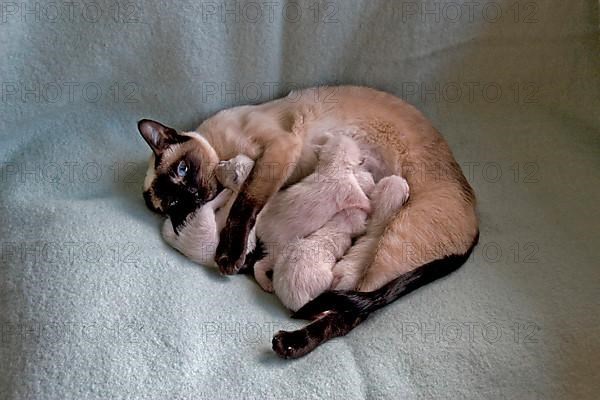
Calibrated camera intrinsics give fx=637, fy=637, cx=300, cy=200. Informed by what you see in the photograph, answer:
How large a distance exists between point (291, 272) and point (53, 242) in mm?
509

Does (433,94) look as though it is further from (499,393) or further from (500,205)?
(499,393)

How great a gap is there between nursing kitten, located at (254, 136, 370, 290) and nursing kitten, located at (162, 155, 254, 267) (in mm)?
100

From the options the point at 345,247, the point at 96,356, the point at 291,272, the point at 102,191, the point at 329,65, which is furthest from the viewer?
the point at 329,65

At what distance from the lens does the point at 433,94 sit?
6.14 ft

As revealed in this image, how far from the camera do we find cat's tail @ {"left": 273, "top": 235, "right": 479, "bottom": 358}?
4.11ft

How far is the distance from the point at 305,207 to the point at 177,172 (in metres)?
0.34

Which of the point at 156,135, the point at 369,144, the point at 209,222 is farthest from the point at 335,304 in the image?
the point at 156,135

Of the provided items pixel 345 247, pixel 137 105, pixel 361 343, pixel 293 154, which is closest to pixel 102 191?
pixel 137 105

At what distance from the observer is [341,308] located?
4.32ft

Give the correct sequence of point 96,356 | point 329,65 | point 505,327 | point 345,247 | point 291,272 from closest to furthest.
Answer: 1. point 96,356
2. point 505,327
3. point 291,272
4. point 345,247
5. point 329,65

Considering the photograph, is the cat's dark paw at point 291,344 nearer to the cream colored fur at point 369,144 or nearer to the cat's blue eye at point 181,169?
the cream colored fur at point 369,144
